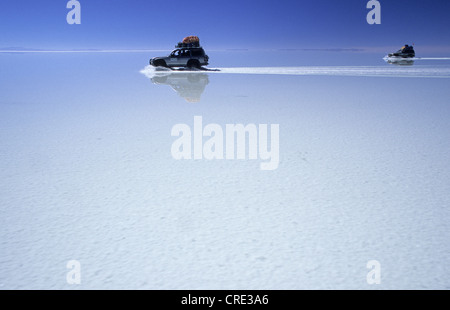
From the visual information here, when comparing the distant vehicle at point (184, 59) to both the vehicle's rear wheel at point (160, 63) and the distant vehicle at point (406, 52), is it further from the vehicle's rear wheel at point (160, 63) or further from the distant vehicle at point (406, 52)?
the distant vehicle at point (406, 52)

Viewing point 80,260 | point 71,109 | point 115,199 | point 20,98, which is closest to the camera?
point 80,260

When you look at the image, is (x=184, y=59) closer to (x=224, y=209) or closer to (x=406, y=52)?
(x=224, y=209)

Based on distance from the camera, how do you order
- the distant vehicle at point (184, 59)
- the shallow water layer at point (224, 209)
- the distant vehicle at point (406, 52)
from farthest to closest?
the distant vehicle at point (406, 52) < the distant vehicle at point (184, 59) < the shallow water layer at point (224, 209)

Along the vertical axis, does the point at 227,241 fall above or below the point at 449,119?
below

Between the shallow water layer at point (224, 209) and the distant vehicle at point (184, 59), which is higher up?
the distant vehicle at point (184, 59)

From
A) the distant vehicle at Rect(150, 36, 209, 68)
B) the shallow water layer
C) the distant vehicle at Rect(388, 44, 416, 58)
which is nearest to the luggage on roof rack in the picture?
the distant vehicle at Rect(150, 36, 209, 68)

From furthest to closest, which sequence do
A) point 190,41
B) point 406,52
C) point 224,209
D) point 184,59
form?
1. point 406,52
2. point 190,41
3. point 184,59
4. point 224,209

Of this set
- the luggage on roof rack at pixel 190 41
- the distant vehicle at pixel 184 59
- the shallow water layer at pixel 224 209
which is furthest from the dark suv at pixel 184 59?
the shallow water layer at pixel 224 209

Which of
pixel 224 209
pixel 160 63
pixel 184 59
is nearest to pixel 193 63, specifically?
pixel 184 59

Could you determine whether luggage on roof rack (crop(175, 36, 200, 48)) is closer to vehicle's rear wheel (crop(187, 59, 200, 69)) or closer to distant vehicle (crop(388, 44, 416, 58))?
vehicle's rear wheel (crop(187, 59, 200, 69))

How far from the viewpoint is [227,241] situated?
3.66m
